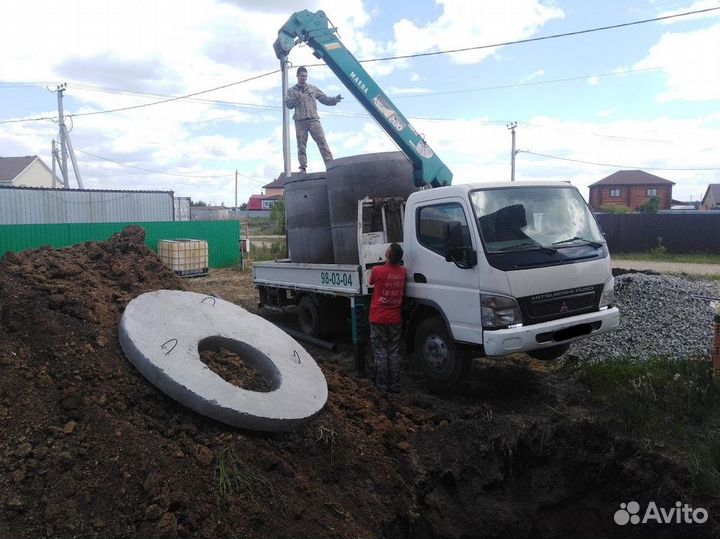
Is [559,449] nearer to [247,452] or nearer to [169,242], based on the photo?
[247,452]

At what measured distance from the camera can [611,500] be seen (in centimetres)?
468

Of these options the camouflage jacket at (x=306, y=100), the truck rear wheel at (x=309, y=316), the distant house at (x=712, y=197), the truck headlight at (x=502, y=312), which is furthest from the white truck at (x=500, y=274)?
the distant house at (x=712, y=197)

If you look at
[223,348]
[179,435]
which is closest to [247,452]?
[179,435]

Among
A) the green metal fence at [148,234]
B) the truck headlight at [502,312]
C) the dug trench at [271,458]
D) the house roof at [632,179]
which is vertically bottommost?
the dug trench at [271,458]

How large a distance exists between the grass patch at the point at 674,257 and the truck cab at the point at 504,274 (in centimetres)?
1877

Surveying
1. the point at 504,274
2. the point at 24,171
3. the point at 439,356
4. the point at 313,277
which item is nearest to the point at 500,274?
the point at 504,274

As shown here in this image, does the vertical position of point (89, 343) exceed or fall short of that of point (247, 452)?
it exceeds it

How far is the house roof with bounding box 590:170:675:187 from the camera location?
58.9m

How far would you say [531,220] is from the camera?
6.06m

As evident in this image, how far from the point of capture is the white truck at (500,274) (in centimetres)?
567

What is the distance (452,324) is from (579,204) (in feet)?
6.59

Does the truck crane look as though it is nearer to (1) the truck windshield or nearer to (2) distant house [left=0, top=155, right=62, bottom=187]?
(1) the truck windshield

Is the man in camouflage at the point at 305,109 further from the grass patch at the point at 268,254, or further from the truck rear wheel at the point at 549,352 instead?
the grass patch at the point at 268,254

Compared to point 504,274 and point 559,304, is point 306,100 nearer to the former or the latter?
point 504,274
